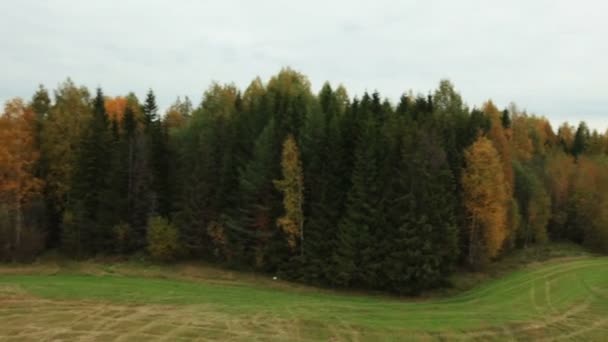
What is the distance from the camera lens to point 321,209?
44.2 m

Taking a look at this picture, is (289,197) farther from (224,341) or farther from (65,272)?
(224,341)

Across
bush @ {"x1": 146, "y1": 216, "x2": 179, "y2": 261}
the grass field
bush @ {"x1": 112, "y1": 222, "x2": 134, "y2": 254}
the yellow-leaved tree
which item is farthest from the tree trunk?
the yellow-leaved tree

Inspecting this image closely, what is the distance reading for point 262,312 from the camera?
25141 millimetres

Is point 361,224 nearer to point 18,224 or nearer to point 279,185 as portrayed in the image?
point 279,185

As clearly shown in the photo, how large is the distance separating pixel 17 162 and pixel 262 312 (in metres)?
33.9

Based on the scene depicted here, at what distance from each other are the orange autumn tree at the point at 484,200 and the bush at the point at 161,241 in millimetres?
26155

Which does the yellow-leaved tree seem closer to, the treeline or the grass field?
the treeline

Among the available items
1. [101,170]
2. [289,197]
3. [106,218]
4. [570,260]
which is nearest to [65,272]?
[106,218]

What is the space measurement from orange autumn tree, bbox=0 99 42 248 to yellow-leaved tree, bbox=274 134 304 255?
23.4 m

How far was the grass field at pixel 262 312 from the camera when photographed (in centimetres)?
2119

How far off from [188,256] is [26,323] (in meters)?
27.2

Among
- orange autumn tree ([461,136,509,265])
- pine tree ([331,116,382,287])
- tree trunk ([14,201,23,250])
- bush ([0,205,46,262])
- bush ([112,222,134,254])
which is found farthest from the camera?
bush ([112,222,134,254])

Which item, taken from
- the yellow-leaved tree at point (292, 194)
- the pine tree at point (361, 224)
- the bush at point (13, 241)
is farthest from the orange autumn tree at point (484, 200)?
the bush at point (13, 241)

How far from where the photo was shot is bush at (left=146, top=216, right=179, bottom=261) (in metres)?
47.0
